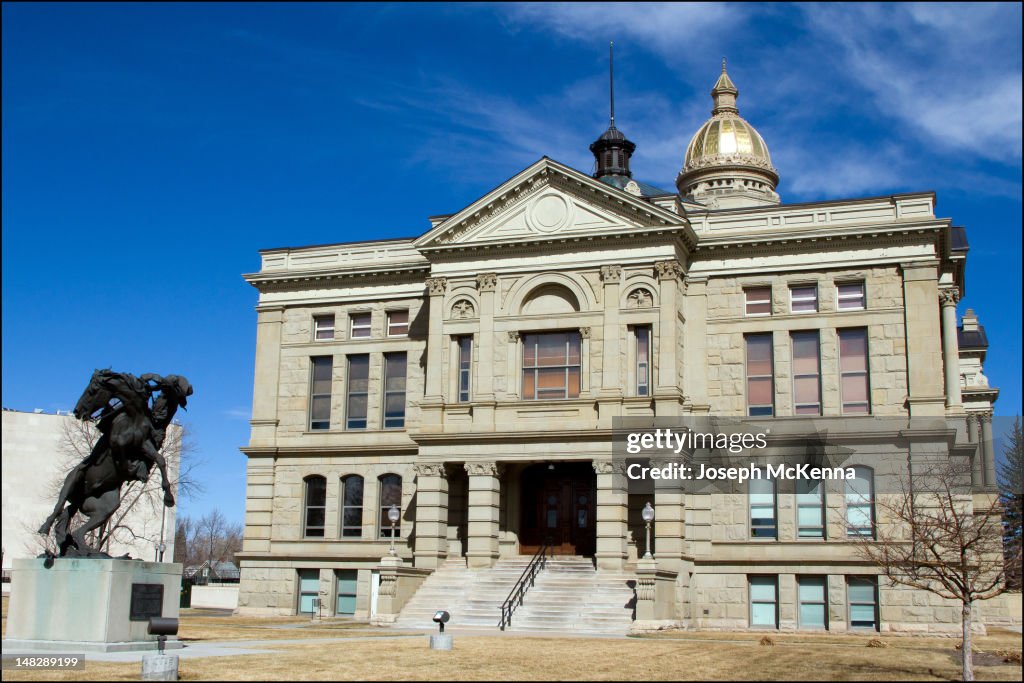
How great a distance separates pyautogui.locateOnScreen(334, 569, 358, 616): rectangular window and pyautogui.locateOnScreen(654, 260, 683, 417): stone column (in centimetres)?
1375

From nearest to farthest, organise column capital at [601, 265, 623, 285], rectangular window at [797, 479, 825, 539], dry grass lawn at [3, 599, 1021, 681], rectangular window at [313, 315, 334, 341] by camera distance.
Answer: dry grass lawn at [3, 599, 1021, 681] < rectangular window at [797, 479, 825, 539] < column capital at [601, 265, 623, 285] < rectangular window at [313, 315, 334, 341]

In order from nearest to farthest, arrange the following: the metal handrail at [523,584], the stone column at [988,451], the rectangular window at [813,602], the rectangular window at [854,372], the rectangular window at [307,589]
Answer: the metal handrail at [523,584] → the rectangular window at [813,602] → the rectangular window at [854,372] → the stone column at [988,451] → the rectangular window at [307,589]

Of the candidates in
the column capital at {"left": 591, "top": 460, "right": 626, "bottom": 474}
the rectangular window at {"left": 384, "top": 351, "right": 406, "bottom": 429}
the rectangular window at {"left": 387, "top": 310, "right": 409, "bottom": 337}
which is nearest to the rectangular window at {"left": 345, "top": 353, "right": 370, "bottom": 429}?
the rectangular window at {"left": 384, "top": 351, "right": 406, "bottom": 429}

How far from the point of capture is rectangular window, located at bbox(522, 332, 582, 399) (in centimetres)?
3981

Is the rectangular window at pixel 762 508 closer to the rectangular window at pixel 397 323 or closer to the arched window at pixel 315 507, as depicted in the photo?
the rectangular window at pixel 397 323

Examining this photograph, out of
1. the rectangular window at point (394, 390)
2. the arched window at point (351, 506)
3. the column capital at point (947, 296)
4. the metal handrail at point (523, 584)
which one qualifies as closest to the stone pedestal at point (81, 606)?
the metal handrail at point (523, 584)

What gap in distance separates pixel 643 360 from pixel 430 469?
803 centimetres

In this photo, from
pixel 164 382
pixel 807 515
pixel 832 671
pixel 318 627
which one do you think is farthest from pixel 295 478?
pixel 832 671

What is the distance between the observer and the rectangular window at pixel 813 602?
1480 inches

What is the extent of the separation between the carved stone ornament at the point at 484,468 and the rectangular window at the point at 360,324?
8893 mm

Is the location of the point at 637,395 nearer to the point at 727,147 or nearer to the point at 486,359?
the point at 486,359

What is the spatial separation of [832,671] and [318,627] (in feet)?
57.2

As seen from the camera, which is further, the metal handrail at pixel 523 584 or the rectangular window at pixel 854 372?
the rectangular window at pixel 854 372

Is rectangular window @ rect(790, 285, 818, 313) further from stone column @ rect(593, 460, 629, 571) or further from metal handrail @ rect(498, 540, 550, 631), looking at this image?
metal handrail @ rect(498, 540, 550, 631)
